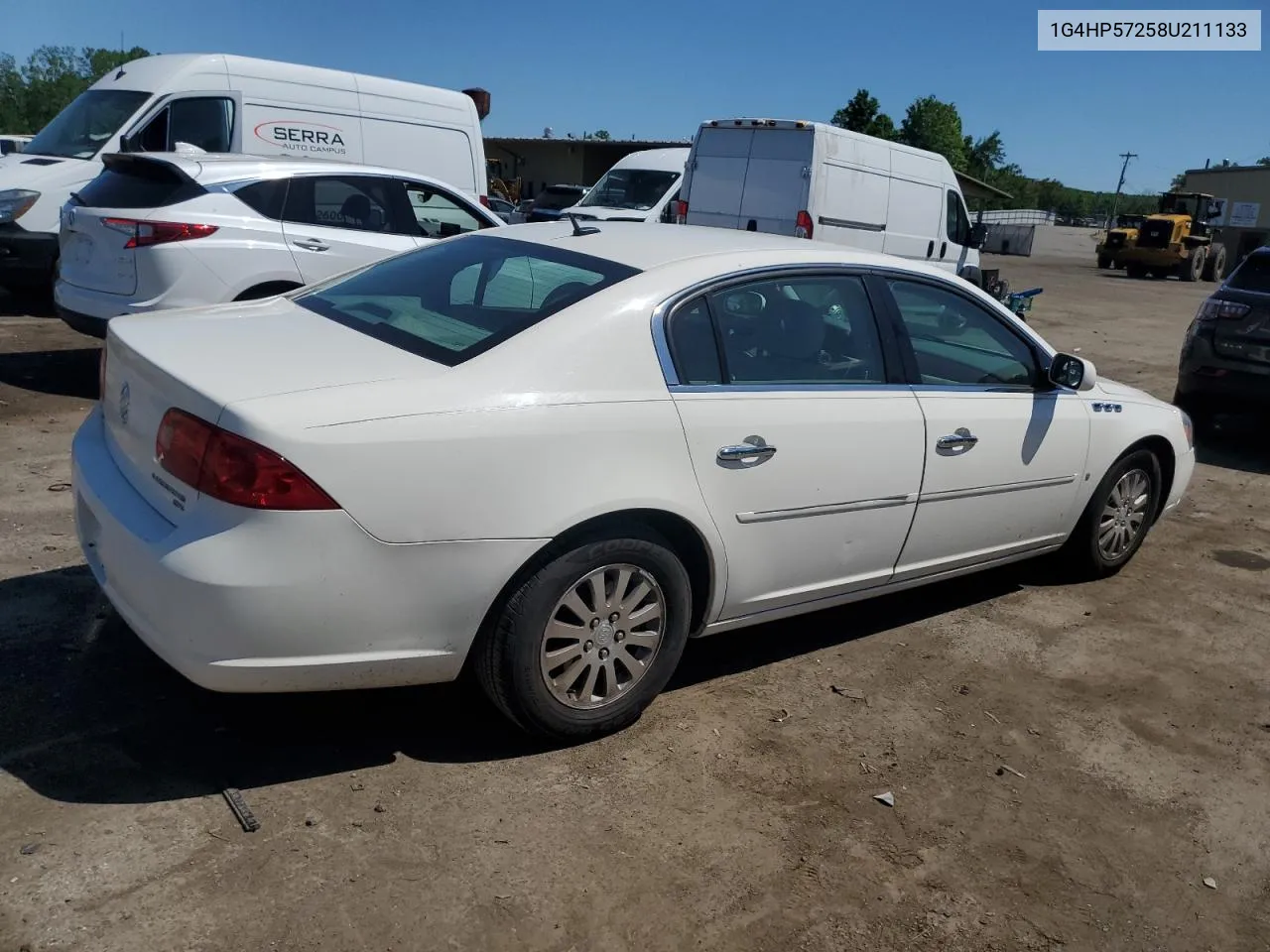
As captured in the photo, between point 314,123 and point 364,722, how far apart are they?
893 cm

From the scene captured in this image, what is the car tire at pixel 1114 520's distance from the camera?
5156 millimetres

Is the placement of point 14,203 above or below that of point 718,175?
below

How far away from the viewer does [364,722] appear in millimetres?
3500

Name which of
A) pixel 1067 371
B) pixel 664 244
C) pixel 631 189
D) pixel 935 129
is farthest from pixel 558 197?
pixel 935 129

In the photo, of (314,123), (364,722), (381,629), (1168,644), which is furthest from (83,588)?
(314,123)

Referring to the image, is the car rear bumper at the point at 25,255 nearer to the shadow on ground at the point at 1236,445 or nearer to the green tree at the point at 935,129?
the shadow on ground at the point at 1236,445

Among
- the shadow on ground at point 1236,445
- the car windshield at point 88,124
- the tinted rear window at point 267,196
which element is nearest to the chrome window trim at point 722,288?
the tinted rear window at point 267,196

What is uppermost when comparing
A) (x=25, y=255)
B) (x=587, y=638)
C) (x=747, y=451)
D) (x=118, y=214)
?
(x=118, y=214)

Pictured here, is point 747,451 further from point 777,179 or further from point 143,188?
point 777,179

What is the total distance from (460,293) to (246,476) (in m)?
1.25

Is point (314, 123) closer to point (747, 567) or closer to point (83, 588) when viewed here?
point (83, 588)

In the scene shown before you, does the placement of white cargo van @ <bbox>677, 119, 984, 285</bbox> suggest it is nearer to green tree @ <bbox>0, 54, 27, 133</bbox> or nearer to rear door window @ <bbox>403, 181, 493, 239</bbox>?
rear door window @ <bbox>403, 181, 493, 239</bbox>

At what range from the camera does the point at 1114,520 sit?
5316mm

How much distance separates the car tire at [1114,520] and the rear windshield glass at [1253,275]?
3959 millimetres
